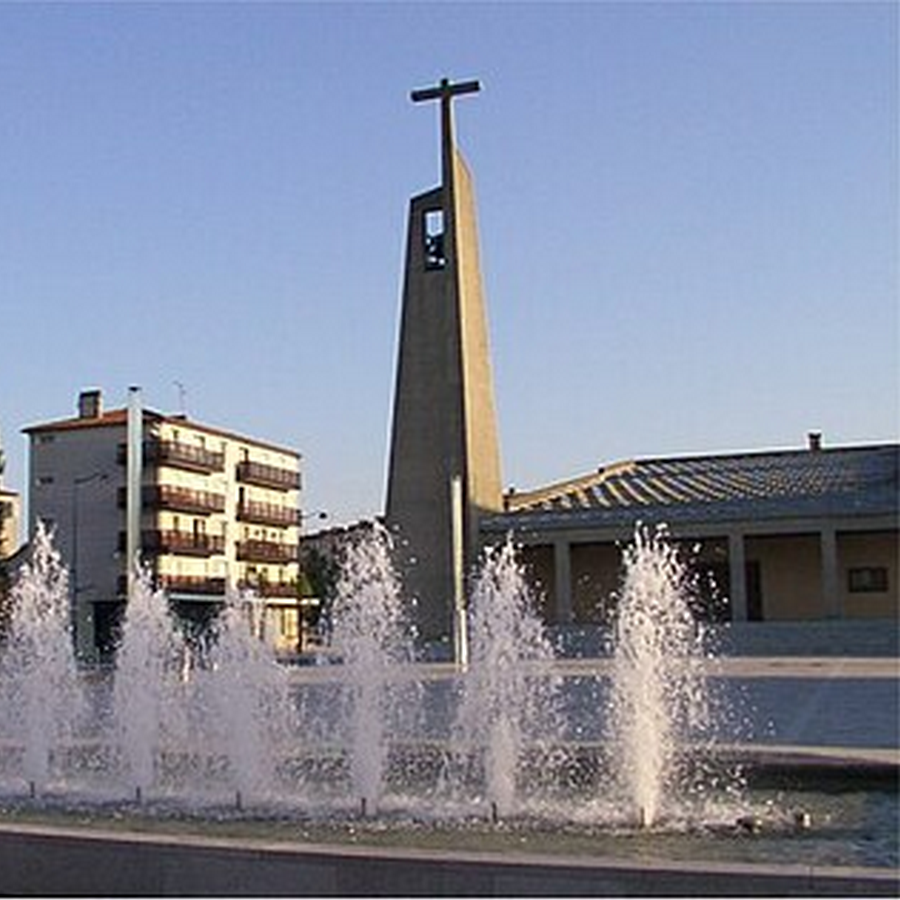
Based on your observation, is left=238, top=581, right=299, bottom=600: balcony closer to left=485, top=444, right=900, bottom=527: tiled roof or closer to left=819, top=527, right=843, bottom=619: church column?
left=485, top=444, right=900, bottom=527: tiled roof

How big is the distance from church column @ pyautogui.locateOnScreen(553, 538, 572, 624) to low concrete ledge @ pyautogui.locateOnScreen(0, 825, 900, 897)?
3083cm

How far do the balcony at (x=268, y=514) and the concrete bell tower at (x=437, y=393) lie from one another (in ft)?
95.7

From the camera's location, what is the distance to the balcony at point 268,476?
65062 mm

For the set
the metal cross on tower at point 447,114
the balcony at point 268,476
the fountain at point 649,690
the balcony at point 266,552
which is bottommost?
the fountain at point 649,690

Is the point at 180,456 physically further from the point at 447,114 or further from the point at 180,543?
the point at 447,114

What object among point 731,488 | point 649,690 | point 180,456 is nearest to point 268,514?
point 180,456

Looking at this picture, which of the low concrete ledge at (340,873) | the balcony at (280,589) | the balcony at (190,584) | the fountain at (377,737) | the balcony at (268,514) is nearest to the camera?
the low concrete ledge at (340,873)

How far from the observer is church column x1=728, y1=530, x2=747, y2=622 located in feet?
120

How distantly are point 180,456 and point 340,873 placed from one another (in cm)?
5324

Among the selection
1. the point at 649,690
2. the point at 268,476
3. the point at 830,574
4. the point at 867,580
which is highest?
the point at 268,476

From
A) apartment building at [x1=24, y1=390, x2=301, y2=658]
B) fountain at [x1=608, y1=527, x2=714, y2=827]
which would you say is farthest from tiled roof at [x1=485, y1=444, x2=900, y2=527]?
fountain at [x1=608, y1=527, x2=714, y2=827]

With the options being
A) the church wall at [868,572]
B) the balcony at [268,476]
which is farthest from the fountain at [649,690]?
the balcony at [268,476]

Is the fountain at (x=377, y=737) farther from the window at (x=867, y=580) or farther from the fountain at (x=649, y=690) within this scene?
the window at (x=867, y=580)

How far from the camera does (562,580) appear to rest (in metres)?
38.3
